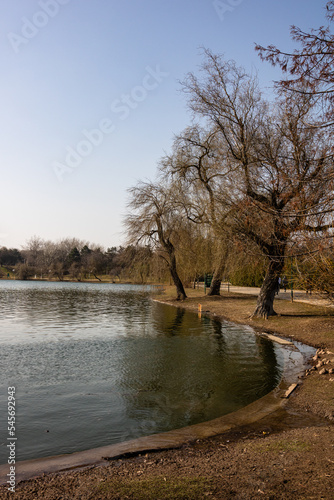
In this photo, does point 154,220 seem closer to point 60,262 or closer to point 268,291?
point 268,291

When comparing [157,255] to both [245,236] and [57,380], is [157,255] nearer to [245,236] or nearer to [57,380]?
[245,236]

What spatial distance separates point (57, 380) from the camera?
8.92 metres

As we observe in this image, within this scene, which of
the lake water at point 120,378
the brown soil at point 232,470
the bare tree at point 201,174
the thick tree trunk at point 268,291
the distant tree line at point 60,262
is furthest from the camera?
the distant tree line at point 60,262

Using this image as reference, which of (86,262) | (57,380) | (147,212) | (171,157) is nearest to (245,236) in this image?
(57,380)

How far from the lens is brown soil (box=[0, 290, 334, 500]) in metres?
3.68

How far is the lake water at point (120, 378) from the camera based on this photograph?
6215 millimetres

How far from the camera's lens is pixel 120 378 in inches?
363

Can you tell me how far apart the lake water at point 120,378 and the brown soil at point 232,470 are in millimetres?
1152

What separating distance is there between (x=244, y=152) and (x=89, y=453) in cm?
1319

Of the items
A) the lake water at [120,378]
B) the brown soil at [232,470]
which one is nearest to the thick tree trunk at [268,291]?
the lake water at [120,378]

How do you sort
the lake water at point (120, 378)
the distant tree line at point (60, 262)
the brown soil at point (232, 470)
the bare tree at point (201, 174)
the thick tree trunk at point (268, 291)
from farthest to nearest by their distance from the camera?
the distant tree line at point (60, 262), the bare tree at point (201, 174), the thick tree trunk at point (268, 291), the lake water at point (120, 378), the brown soil at point (232, 470)

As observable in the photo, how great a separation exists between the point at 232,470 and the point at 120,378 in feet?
17.8

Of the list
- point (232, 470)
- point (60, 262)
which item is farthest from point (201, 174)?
point (60, 262)

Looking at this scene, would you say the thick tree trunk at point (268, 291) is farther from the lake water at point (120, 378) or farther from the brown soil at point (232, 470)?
the brown soil at point (232, 470)
